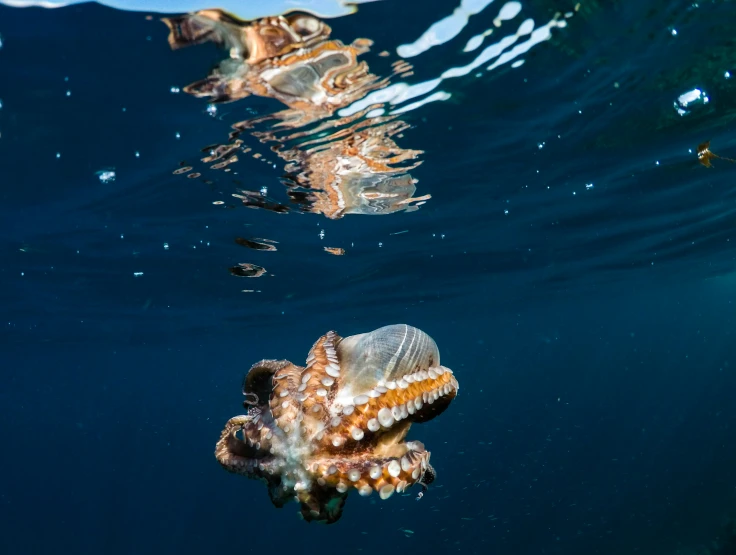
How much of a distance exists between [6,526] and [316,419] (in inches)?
3002

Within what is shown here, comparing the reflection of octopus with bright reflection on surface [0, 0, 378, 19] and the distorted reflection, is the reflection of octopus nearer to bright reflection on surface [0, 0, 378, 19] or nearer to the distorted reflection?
bright reflection on surface [0, 0, 378, 19]

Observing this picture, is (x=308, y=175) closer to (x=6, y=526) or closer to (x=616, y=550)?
(x=616, y=550)

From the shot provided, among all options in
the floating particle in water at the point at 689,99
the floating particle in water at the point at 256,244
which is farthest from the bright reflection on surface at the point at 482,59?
the floating particle in water at the point at 256,244


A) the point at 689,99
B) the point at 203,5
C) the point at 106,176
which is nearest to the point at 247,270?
the point at 106,176

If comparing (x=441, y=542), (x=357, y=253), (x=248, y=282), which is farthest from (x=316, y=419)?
(x=441, y=542)

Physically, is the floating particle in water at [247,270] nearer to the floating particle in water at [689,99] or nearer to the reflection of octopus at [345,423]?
the floating particle in water at [689,99]

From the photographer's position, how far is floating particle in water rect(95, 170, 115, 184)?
384 inches

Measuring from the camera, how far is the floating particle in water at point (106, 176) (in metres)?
9.75

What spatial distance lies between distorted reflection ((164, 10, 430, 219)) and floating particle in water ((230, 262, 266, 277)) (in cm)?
605

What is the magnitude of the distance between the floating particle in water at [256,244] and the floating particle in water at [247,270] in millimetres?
2134

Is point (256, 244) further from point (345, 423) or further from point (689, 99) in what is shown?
point (345, 423)

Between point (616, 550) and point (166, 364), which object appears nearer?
point (616, 550)

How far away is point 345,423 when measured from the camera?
3.65 m

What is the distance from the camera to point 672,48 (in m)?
7.95
